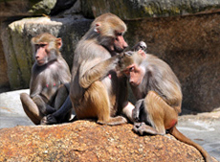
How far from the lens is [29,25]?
346 inches

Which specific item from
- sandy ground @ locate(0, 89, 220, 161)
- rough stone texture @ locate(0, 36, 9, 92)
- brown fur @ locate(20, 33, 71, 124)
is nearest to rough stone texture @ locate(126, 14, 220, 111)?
sandy ground @ locate(0, 89, 220, 161)

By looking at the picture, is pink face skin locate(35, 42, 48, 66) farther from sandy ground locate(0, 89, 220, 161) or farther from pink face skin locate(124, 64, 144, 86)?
sandy ground locate(0, 89, 220, 161)

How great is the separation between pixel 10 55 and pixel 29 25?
1.16 meters

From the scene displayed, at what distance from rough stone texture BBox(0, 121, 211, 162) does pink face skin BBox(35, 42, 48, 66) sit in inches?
50.6

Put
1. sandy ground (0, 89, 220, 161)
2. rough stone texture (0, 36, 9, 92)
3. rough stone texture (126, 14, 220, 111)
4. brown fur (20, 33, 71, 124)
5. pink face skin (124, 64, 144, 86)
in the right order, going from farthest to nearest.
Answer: rough stone texture (0, 36, 9, 92) → rough stone texture (126, 14, 220, 111) → sandy ground (0, 89, 220, 161) → brown fur (20, 33, 71, 124) → pink face skin (124, 64, 144, 86)

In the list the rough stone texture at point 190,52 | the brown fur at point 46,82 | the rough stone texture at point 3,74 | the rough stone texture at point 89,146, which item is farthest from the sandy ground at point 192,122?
the rough stone texture at point 3,74

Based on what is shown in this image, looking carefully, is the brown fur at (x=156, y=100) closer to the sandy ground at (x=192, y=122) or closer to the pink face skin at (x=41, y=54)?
the pink face skin at (x=41, y=54)

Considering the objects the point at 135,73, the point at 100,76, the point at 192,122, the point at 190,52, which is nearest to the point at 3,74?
the point at 190,52

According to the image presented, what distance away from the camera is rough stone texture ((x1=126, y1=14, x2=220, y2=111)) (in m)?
7.73

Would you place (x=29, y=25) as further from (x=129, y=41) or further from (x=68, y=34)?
(x=129, y=41)

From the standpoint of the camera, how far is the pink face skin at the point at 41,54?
5.24 metres

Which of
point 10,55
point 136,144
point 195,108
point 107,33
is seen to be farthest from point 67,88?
point 10,55

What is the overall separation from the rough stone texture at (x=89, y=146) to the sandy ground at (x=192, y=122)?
→ 5.91 ft

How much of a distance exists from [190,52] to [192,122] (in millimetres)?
1459
